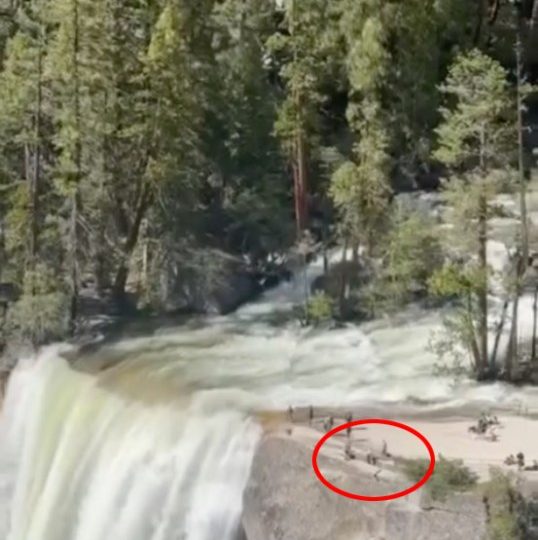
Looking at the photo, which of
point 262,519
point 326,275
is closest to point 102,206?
point 326,275

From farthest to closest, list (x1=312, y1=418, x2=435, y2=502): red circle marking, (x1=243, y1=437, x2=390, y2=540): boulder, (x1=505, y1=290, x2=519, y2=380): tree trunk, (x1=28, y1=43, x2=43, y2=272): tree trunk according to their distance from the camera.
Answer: (x1=28, y1=43, x2=43, y2=272): tree trunk
(x1=505, y1=290, x2=519, y2=380): tree trunk
(x1=243, y1=437, x2=390, y2=540): boulder
(x1=312, y1=418, x2=435, y2=502): red circle marking

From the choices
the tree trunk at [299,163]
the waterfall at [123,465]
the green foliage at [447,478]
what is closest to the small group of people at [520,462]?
the green foliage at [447,478]

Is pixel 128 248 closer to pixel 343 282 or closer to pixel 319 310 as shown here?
pixel 319 310

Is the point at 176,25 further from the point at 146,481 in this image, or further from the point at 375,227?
the point at 146,481

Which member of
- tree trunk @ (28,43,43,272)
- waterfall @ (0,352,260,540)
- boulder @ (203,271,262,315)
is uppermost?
tree trunk @ (28,43,43,272)

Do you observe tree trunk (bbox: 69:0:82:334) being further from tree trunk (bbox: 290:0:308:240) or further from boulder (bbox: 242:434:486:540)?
boulder (bbox: 242:434:486:540)

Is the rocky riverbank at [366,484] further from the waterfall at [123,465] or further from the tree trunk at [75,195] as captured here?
the tree trunk at [75,195]

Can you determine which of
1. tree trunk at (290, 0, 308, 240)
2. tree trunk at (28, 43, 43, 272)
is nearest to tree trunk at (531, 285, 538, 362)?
tree trunk at (290, 0, 308, 240)
